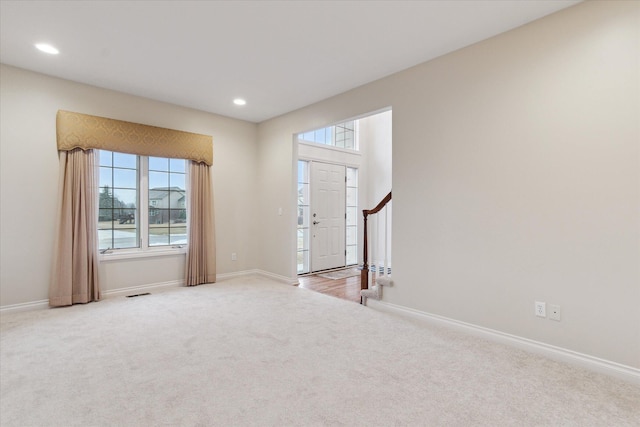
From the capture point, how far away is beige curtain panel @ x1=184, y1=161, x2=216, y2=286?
4.61 m

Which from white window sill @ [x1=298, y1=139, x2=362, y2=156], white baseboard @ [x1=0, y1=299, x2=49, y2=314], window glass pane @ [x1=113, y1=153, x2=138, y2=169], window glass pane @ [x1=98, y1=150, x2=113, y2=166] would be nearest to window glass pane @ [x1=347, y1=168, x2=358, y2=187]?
white window sill @ [x1=298, y1=139, x2=362, y2=156]

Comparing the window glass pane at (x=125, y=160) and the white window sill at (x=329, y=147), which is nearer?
the window glass pane at (x=125, y=160)

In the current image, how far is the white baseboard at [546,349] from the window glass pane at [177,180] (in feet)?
11.5

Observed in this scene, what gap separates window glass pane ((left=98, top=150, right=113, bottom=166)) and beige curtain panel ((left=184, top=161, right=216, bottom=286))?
96 cm

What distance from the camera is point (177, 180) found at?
4688mm

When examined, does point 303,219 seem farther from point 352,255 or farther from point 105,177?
point 105,177

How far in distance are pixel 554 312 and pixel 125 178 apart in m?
4.82

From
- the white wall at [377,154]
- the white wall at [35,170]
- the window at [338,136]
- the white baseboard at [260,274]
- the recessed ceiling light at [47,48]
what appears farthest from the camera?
the white wall at [377,154]

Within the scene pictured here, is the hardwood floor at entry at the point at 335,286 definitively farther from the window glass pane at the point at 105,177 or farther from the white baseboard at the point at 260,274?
the window glass pane at the point at 105,177

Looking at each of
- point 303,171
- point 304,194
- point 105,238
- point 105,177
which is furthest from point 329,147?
point 105,238

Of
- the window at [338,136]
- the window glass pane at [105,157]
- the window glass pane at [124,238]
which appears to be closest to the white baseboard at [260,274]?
the window glass pane at [124,238]

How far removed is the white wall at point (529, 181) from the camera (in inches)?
85.1

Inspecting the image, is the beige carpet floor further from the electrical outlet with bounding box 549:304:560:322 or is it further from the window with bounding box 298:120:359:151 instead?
the window with bounding box 298:120:359:151

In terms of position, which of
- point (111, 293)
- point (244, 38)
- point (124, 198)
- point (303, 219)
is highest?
point (244, 38)
